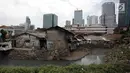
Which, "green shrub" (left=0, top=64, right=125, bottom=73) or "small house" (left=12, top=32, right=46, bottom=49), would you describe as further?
"small house" (left=12, top=32, right=46, bottom=49)

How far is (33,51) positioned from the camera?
17859 millimetres

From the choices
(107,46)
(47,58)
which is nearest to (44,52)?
(47,58)

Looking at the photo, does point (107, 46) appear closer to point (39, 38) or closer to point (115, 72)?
point (39, 38)

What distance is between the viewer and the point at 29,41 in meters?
19.3

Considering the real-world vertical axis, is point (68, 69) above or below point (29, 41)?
below

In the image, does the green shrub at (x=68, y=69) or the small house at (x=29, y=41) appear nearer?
the green shrub at (x=68, y=69)

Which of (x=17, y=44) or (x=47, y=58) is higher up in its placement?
(x=17, y=44)

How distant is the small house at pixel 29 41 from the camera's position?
753 inches

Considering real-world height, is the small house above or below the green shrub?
above

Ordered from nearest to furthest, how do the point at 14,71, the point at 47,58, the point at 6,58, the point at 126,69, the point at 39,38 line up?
the point at 14,71 → the point at 126,69 → the point at 6,58 → the point at 47,58 → the point at 39,38

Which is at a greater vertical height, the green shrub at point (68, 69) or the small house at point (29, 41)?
the small house at point (29, 41)

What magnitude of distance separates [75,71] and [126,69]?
8.61 ft

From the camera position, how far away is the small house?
19125 millimetres

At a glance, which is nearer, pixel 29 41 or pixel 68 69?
pixel 68 69
